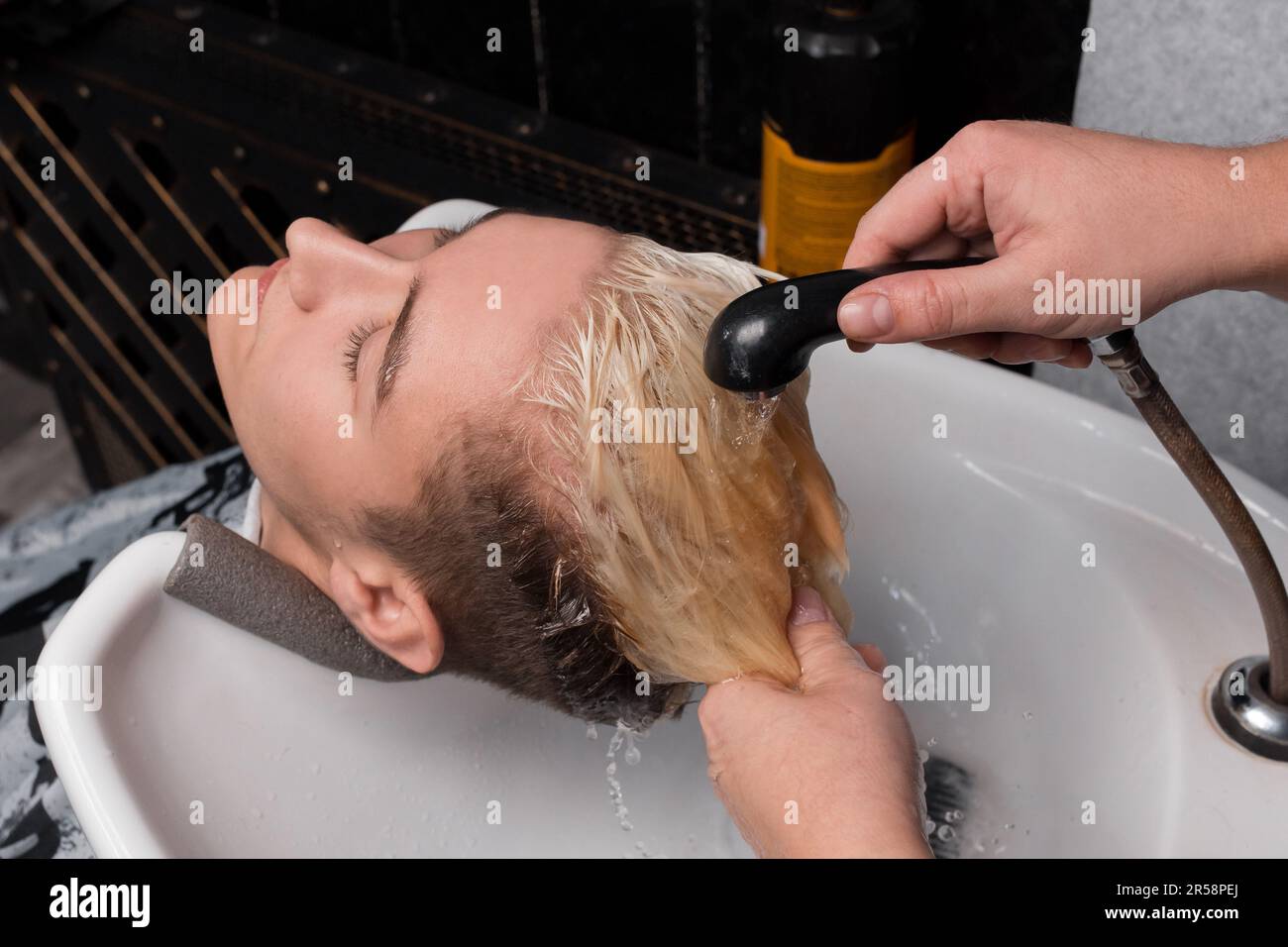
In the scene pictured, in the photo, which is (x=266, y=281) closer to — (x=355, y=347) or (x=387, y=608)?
(x=355, y=347)

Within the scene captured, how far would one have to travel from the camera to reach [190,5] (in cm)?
201

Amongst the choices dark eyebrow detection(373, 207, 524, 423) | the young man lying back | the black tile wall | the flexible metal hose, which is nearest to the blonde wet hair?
the young man lying back

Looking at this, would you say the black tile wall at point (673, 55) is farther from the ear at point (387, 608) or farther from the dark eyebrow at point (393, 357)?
the ear at point (387, 608)

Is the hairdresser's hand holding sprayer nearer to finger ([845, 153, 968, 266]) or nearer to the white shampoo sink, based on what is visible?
finger ([845, 153, 968, 266])

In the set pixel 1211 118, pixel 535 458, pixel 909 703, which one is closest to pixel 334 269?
pixel 535 458

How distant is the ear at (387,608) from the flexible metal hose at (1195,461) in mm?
571

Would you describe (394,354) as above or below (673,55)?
below

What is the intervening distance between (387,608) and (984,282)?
22.1 inches

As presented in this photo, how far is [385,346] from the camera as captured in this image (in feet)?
3.35

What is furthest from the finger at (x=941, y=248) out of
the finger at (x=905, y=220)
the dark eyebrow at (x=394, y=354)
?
the dark eyebrow at (x=394, y=354)

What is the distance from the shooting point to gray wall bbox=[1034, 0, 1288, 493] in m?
1.22

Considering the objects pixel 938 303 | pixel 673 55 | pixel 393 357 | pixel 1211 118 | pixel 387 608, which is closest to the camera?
pixel 938 303

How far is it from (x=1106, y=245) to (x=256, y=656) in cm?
80

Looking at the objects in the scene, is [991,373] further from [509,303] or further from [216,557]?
[216,557]
